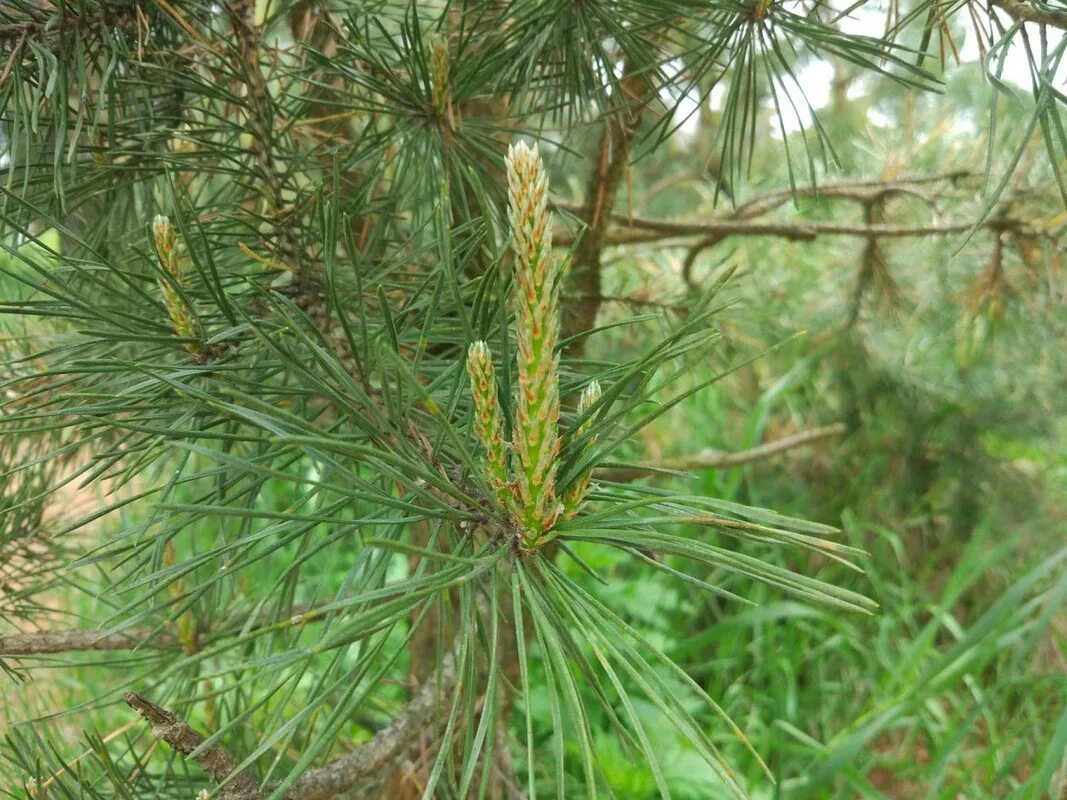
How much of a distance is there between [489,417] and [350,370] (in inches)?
4.9

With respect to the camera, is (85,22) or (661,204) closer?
(85,22)

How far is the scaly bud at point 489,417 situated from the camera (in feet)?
0.80

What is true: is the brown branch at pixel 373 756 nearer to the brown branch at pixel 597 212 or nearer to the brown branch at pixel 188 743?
the brown branch at pixel 188 743

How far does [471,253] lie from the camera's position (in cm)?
35

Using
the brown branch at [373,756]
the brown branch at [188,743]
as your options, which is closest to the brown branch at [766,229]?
the brown branch at [373,756]

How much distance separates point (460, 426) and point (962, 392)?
1.23m

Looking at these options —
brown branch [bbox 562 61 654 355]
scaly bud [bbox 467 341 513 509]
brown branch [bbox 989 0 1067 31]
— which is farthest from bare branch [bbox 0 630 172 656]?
brown branch [bbox 989 0 1067 31]

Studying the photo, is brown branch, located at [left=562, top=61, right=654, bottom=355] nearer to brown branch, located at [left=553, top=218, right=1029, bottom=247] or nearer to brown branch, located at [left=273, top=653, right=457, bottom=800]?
brown branch, located at [left=553, top=218, right=1029, bottom=247]

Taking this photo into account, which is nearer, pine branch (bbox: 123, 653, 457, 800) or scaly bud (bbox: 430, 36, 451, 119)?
pine branch (bbox: 123, 653, 457, 800)

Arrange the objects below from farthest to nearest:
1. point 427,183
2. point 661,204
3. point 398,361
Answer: point 661,204
point 427,183
point 398,361

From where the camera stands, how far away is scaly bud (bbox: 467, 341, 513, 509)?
244 mm

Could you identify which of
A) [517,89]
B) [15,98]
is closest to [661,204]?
[517,89]

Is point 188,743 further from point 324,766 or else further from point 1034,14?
point 1034,14

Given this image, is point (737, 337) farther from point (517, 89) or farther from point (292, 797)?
point (292, 797)
